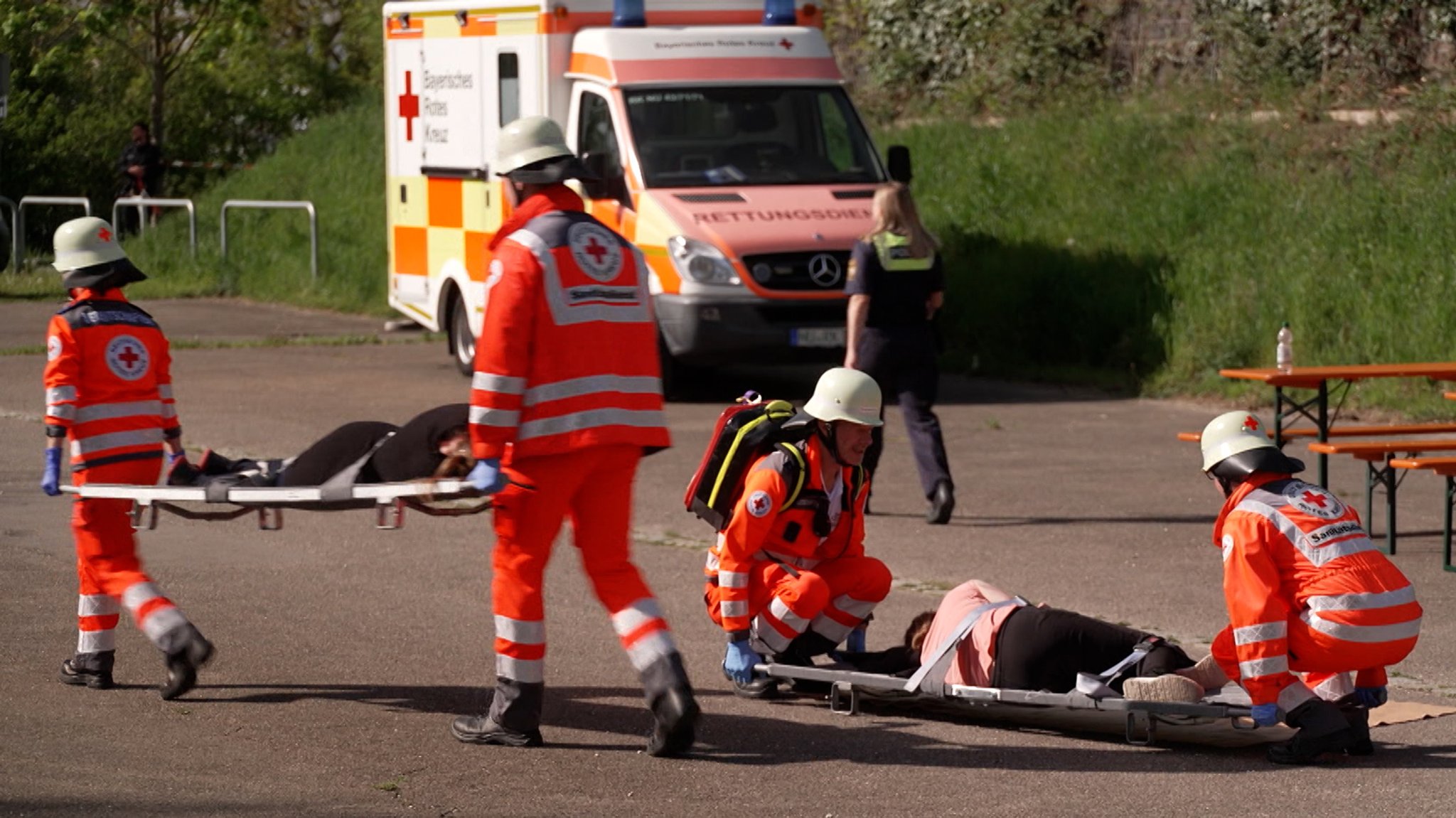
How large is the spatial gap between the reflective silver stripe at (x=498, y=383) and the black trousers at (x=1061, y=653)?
1.63m

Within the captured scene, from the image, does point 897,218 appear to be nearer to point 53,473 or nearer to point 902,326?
point 902,326

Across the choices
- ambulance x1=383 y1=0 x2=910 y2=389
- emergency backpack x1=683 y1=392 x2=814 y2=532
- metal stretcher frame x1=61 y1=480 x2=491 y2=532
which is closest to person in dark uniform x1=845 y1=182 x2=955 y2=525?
emergency backpack x1=683 y1=392 x2=814 y2=532

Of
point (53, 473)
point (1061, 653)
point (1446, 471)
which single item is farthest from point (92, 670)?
point (1446, 471)

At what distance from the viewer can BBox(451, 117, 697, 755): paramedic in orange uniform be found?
601 cm

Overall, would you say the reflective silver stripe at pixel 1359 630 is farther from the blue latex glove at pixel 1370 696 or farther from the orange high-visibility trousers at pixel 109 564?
the orange high-visibility trousers at pixel 109 564

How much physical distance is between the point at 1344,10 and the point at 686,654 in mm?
13123

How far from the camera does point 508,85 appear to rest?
1645cm

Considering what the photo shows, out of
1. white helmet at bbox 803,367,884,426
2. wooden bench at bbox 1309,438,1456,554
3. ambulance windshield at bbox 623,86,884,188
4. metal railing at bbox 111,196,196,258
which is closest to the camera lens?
white helmet at bbox 803,367,884,426

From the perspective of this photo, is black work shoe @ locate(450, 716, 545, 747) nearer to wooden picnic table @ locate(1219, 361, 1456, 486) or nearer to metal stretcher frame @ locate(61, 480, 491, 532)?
metal stretcher frame @ locate(61, 480, 491, 532)

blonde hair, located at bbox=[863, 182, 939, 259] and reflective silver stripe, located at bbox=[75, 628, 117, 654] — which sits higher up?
blonde hair, located at bbox=[863, 182, 939, 259]

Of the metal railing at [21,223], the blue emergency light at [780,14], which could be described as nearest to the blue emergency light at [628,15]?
the blue emergency light at [780,14]

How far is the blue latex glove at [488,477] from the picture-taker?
5961mm

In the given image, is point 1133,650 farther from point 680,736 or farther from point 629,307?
point 629,307

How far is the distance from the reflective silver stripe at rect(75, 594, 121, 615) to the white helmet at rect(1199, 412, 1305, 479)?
3455mm
